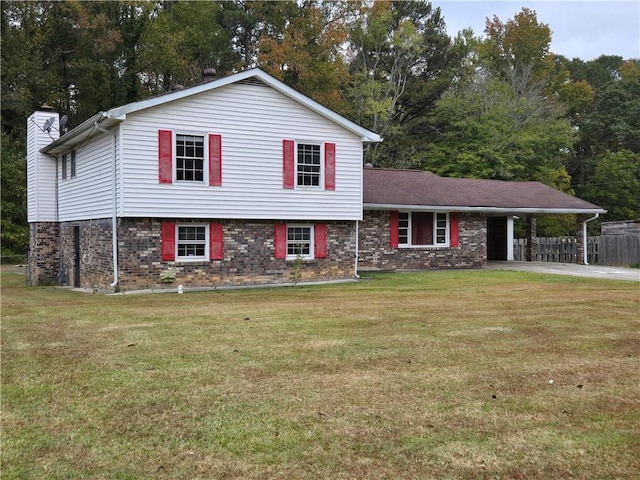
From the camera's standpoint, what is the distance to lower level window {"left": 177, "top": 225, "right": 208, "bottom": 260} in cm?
1628

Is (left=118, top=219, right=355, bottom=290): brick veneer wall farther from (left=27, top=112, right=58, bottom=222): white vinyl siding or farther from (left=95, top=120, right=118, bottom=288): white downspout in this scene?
(left=27, top=112, right=58, bottom=222): white vinyl siding

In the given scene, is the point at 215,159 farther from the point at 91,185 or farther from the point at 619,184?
the point at 619,184

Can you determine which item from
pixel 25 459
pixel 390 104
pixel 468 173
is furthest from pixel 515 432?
pixel 390 104

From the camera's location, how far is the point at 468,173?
34.7 m

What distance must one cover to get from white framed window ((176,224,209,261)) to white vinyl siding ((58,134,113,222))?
1963mm

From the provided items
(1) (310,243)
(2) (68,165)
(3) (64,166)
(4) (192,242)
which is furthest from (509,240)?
(3) (64,166)

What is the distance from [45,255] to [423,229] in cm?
1353

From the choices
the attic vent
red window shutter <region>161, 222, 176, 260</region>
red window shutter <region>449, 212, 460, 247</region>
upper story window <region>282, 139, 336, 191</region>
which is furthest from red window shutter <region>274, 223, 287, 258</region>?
red window shutter <region>449, 212, 460, 247</region>

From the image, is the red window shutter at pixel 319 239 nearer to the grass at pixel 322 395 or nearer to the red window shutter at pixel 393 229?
the red window shutter at pixel 393 229

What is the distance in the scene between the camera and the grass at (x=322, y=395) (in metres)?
3.90

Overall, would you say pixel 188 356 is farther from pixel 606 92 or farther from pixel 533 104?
pixel 606 92

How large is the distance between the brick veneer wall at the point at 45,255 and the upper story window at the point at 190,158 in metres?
7.26

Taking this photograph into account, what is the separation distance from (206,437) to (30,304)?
33.0ft

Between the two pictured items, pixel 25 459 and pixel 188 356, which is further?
pixel 188 356
